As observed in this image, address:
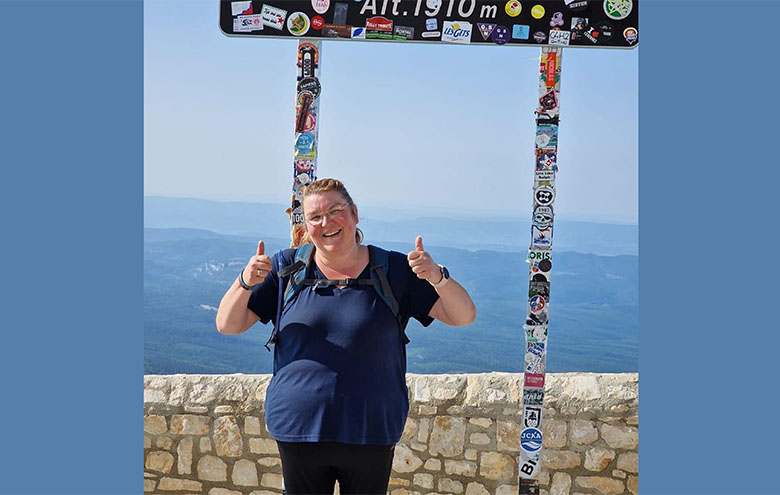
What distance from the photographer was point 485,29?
379 centimetres

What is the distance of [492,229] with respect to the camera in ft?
52.4

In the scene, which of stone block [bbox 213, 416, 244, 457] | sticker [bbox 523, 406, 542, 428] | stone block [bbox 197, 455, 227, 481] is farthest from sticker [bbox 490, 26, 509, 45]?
stone block [bbox 197, 455, 227, 481]

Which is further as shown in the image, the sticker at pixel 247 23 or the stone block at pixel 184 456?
the stone block at pixel 184 456

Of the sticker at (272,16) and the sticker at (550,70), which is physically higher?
the sticker at (272,16)

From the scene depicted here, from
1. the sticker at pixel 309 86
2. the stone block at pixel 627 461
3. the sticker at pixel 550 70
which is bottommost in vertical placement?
the stone block at pixel 627 461

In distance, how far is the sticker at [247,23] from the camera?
12.2 ft

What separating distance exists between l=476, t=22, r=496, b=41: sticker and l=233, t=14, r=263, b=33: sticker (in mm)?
940

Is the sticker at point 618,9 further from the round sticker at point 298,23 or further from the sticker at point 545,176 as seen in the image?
the round sticker at point 298,23

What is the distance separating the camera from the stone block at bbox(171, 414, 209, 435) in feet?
14.6

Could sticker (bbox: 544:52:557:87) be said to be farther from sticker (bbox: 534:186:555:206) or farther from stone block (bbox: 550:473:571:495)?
stone block (bbox: 550:473:571:495)

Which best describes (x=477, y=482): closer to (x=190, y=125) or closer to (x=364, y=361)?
(x=364, y=361)

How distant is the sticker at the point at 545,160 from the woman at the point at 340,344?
1122 millimetres

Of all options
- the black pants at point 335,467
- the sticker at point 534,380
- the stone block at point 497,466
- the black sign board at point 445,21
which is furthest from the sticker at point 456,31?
the stone block at point 497,466

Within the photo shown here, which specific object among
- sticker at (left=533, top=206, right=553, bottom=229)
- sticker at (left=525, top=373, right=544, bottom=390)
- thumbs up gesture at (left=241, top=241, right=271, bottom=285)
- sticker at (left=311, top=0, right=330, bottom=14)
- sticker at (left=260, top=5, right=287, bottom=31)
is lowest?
sticker at (left=525, top=373, right=544, bottom=390)
